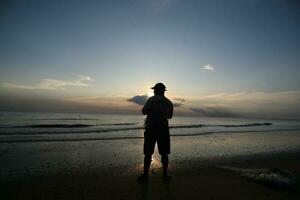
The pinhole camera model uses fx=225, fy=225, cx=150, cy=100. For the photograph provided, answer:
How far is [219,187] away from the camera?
5.30 meters

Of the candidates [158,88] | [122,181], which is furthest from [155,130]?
[122,181]

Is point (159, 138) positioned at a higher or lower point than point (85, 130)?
higher

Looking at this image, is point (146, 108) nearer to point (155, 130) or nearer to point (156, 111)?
point (156, 111)

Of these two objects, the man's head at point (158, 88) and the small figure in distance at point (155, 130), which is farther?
the man's head at point (158, 88)

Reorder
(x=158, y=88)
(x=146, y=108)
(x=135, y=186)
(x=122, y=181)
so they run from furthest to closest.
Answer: (x=158, y=88)
(x=146, y=108)
(x=122, y=181)
(x=135, y=186)

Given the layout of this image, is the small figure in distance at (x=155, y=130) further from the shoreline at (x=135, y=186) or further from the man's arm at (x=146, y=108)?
the shoreline at (x=135, y=186)

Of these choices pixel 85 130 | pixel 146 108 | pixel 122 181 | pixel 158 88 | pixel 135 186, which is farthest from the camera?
pixel 85 130

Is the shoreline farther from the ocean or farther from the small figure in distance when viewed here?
the ocean

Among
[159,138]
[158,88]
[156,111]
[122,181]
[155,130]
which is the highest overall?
[158,88]

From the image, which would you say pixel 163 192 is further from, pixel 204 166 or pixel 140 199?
pixel 204 166

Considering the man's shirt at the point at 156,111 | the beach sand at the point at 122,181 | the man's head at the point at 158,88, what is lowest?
the beach sand at the point at 122,181

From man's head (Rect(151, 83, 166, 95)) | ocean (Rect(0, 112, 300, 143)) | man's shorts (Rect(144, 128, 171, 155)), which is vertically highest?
man's head (Rect(151, 83, 166, 95))

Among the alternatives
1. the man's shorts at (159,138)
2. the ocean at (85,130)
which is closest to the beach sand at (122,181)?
the man's shorts at (159,138)

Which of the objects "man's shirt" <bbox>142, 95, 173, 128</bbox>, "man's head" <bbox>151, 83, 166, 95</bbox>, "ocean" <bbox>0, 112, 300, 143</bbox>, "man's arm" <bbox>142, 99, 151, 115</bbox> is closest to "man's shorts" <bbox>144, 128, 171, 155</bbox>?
"man's shirt" <bbox>142, 95, 173, 128</bbox>
